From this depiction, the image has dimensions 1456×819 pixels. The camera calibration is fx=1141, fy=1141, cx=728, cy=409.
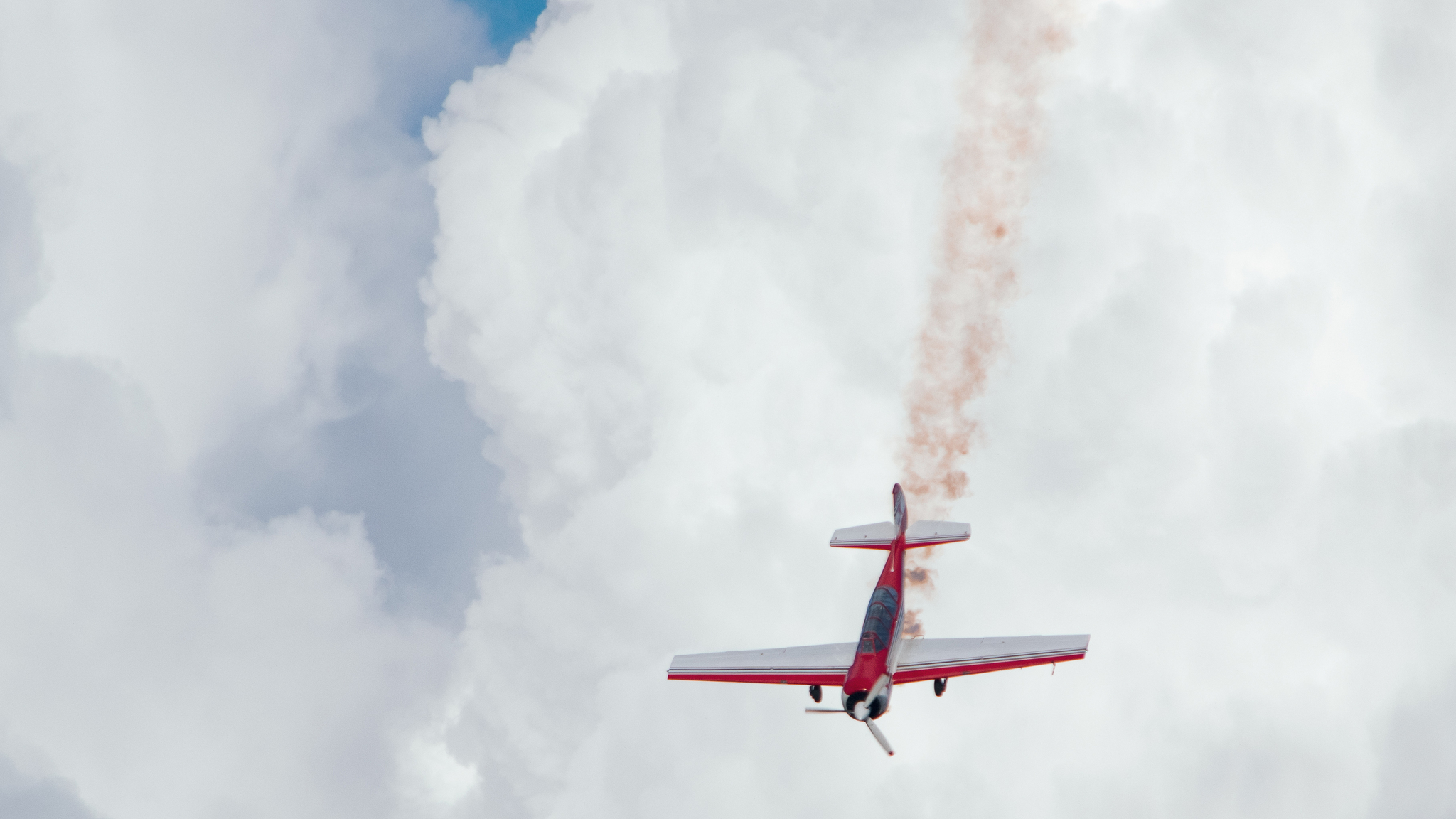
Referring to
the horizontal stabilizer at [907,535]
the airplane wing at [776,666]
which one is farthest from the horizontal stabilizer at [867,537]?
the airplane wing at [776,666]

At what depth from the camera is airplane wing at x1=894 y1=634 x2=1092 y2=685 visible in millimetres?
70438

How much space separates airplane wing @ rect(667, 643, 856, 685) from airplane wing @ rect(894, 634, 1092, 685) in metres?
3.97

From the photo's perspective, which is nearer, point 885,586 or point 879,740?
point 879,740

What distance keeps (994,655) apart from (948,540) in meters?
10.4

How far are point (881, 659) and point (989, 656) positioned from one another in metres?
6.88

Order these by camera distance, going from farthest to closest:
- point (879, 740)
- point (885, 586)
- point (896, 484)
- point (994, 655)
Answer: point (896, 484), point (885, 586), point (994, 655), point (879, 740)

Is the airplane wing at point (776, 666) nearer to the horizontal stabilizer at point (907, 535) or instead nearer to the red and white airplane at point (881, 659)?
the red and white airplane at point (881, 659)

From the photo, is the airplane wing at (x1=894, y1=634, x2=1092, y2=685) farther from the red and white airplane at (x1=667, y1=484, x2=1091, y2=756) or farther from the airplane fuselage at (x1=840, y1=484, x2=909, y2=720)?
the airplane fuselage at (x1=840, y1=484, x2=909, y2=720)

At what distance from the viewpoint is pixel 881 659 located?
70.1 m

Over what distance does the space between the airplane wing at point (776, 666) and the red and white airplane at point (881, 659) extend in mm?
46

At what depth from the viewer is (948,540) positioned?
79.2 m

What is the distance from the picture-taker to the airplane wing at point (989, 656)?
70.4 m

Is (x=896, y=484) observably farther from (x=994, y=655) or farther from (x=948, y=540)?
(x=994, y=655)

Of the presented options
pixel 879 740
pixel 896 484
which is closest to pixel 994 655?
pixel 879 740
